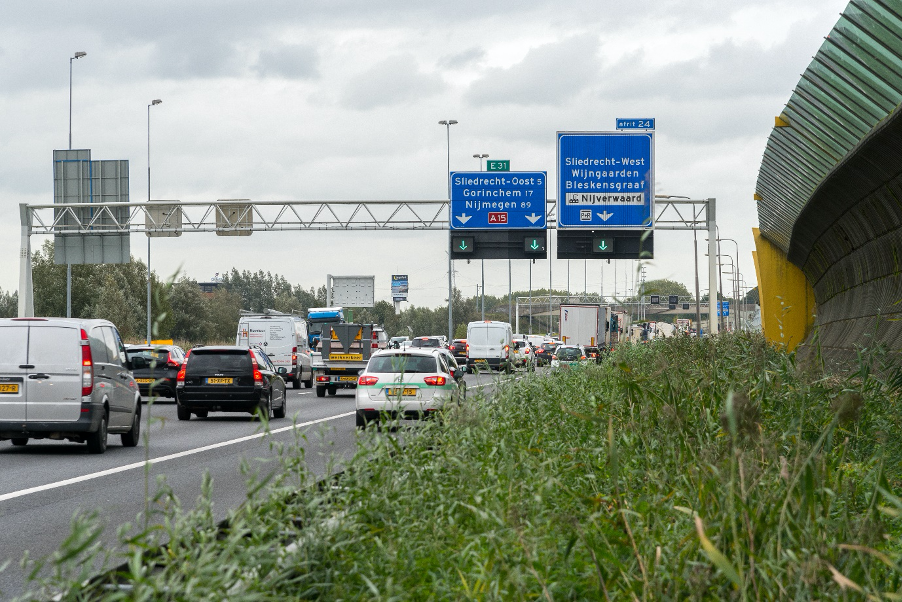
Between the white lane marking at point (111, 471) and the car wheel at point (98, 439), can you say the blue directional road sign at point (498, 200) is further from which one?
the car wheel at point (98, 439)

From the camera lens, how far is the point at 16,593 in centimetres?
657

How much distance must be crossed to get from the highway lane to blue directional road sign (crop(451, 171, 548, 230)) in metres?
17.1

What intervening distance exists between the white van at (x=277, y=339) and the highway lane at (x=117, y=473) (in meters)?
20.8

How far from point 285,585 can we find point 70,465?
35.2 feet

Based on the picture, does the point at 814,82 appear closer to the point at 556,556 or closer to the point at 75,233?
the point at 556,556

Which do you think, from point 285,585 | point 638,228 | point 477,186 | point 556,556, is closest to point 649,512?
point 556,556

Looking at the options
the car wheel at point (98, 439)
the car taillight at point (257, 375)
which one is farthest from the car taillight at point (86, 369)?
the car taillight at point (257, 375)

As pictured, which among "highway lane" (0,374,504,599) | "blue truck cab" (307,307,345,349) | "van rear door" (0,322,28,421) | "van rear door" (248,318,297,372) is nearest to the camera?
"highway lane" (0,374,504,599)

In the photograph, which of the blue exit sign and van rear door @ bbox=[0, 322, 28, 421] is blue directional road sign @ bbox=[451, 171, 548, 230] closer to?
the blue exit sign

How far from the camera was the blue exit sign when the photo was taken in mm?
34406

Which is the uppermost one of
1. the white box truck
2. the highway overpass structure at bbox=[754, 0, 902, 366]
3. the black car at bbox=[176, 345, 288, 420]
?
the highway overpass structure at bbox=[754, 0, 902, 366]

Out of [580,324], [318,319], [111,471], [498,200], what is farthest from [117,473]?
[318,319]

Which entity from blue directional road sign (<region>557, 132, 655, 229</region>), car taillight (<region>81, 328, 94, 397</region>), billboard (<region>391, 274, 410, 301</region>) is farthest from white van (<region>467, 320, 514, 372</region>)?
billboard (<region>391, 274, 410, 301</region>)

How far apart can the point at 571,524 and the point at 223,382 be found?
2081cm
